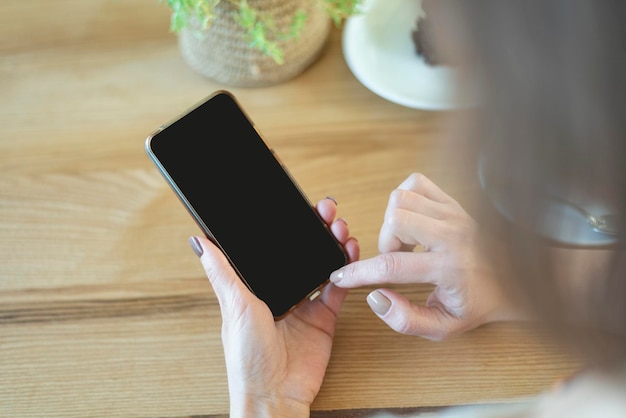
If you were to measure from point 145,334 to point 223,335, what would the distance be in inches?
4.4

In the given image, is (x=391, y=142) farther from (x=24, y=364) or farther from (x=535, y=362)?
(x=24, y=364)

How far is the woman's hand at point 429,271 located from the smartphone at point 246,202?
1.8 inches

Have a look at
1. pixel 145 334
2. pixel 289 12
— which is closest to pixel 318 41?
pixel 289 12

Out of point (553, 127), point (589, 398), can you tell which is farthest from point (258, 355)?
point (553, 127)

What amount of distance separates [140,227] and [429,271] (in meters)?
0.36

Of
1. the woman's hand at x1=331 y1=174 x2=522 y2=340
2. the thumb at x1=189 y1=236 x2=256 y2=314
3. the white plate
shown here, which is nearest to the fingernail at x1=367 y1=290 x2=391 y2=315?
the woman's hand at x1=331 y1=174 x2=522 y2=340

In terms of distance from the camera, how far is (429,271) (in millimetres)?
610

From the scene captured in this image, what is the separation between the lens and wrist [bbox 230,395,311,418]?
1.98ft

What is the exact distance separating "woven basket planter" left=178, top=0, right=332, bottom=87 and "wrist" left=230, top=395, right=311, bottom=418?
1.44 feet

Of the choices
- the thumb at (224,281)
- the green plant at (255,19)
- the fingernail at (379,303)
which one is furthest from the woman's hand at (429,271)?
the green plant at (255,19)

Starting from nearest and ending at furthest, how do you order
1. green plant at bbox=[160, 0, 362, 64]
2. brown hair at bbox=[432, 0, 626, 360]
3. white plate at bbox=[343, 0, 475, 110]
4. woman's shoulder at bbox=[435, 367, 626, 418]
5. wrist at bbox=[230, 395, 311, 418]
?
1. brown hair at bbox=[432, 0, 626, 360]
2. woman's shoulder at bbox=[435, 367, 626, 418]
3. wrist at bbox=[230, 395, 311, 418]
4. green plant at bbox=[160, 0, 362, 64]
5. white plate at bbox=[343, 0, 475, 110]

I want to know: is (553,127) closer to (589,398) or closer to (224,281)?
(589,398)

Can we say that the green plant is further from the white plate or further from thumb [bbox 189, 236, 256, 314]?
thumb [bbox 189, 236, 256, 314]

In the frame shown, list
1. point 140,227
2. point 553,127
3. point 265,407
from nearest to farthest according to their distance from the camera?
point 553,127 < point 265,407 < point 140,227
